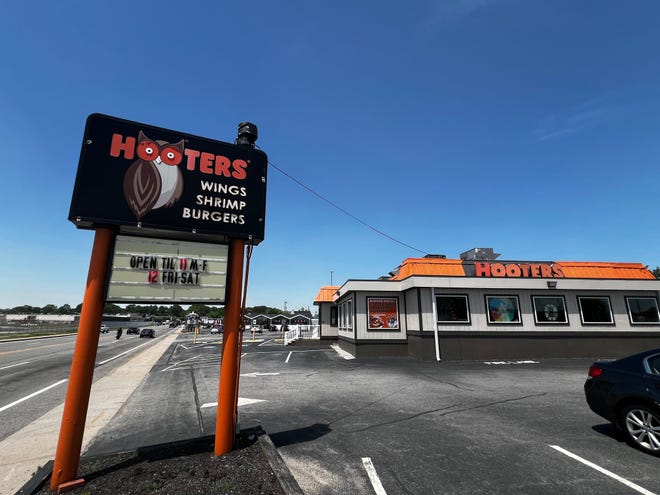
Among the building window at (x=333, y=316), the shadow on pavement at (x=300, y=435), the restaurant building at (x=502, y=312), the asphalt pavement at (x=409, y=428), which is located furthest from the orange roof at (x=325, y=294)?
the shadow on pavement at (x=300, y=435)

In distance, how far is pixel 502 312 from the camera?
54.6 ft

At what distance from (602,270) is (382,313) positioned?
43.4 feet

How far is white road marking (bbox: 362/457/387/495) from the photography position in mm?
3912

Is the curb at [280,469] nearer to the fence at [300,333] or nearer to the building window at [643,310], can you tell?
the building window at [643,310]

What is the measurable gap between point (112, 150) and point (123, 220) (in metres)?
1.01

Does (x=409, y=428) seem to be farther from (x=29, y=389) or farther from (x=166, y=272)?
(x=29, y=389)

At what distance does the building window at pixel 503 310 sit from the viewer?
1655cm

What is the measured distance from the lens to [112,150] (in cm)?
439

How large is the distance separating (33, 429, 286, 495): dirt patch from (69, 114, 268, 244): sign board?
3.01m

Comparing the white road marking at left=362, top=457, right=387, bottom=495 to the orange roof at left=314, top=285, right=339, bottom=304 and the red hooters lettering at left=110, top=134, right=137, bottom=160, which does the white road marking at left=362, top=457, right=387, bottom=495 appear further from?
the orange roof at left=314, top=285, right=339, bottom=304

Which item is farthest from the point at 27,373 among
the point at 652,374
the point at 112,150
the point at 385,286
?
the point at 652,374

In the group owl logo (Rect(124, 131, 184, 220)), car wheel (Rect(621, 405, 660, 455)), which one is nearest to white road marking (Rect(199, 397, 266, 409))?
owl logo (Rect(124, 131, 184, 220))

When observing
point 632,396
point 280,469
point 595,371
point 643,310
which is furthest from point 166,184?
point 643,310

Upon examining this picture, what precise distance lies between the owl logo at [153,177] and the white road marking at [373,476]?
15.4ft
